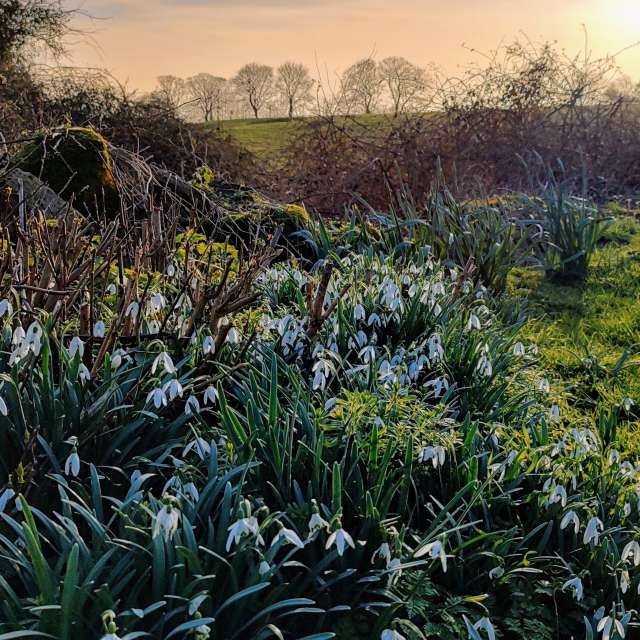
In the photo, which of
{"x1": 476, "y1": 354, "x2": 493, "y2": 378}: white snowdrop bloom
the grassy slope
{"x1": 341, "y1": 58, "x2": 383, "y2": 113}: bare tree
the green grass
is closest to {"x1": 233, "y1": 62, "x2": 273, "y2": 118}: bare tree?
the green grass

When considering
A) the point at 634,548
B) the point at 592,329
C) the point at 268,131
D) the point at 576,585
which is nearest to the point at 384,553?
the point at 576,585

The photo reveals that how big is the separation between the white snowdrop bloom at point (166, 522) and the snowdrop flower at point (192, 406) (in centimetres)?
76

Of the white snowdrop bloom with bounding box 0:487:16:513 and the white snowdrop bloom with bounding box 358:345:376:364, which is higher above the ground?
the white snowdrop bloom with bounding box 358:345:376:364

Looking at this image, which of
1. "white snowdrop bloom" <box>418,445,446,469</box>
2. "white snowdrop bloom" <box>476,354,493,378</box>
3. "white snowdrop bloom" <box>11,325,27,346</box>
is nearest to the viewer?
"white snowdrop bloom" <box>11,325,27,346</box>

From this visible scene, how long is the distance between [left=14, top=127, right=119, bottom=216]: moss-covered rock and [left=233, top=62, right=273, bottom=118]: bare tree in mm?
10379

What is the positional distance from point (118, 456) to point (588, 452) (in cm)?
189

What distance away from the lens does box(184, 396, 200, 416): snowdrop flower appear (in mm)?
2790

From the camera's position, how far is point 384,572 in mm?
2221

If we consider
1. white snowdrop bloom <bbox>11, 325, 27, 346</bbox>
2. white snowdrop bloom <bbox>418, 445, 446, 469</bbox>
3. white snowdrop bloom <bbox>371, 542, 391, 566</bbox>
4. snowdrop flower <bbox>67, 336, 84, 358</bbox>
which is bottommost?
white snowdrop bloom <bbox>371, 542, 391, 566</bbox>

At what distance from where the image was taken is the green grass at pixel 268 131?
34.7 ft

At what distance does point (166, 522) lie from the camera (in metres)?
1.94

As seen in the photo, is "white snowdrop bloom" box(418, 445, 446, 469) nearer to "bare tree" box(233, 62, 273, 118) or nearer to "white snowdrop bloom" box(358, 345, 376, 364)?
"white snowdrop bloom" box(358, 345, 376, 364)

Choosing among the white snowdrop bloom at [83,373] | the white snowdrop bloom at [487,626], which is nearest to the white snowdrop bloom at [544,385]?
the white snowdrop bloom at [487,626]

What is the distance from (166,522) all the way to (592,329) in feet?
15.9
